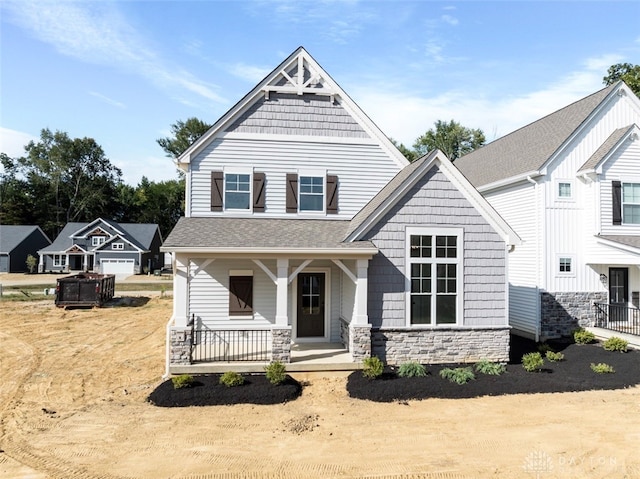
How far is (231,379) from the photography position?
9633 mm

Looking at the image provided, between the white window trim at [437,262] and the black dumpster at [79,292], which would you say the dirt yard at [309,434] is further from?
the black dumpster at [79,292]

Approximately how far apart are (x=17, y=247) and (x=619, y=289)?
56235 millimetres

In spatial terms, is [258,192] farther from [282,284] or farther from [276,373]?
[276,373]

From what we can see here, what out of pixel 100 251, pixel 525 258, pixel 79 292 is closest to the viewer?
pixel 525 258

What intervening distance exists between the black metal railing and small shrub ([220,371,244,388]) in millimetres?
1142

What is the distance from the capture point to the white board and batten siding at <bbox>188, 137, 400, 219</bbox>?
1334 centimetres

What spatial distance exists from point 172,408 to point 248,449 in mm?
2624

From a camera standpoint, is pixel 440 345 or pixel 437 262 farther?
pixel 437 262

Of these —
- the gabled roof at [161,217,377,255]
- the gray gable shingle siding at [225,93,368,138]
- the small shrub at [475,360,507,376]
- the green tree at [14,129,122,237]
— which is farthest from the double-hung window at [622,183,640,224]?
the green tree at [14,129,122,237]

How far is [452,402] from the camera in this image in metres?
9.27

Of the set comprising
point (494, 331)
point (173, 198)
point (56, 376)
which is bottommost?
point (56, 376)

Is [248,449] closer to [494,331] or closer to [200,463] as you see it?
[200,463]

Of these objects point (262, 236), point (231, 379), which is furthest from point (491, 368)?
point (262, 236)

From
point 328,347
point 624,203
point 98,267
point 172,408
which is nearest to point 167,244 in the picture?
point 172,408
